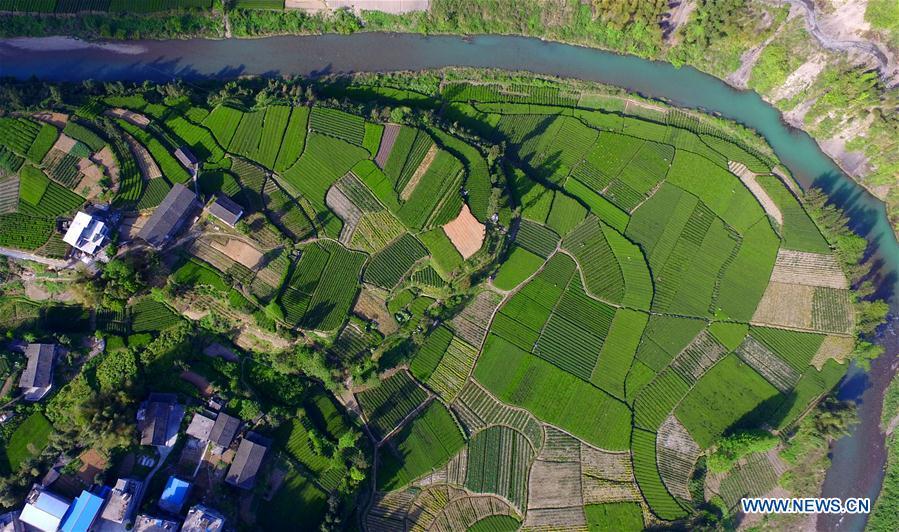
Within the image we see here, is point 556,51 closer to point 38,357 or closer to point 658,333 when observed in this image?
point 658,333

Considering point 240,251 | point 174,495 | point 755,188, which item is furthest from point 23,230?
point 755,188

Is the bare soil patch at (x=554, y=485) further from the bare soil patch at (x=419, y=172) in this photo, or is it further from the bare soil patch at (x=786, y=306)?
the bare soil patch at (x=419, y=172)

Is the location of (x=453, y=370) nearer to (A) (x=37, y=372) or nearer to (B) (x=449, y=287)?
(B) (x=449, y=287)

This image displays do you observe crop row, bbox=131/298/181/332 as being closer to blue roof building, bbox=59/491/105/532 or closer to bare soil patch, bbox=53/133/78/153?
Result: blue roof building, bbox=59/491/105/532

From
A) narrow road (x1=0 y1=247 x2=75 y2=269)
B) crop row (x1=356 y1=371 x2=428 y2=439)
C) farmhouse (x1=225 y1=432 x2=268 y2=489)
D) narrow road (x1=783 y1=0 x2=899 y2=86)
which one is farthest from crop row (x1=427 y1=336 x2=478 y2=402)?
narrow road (x1=783 y1=0 x2=899 y2=86)

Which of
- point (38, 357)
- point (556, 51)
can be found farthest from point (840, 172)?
point (38, 357)
